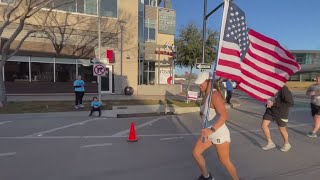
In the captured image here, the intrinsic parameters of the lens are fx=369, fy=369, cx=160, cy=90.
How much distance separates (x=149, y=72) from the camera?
36.9 m

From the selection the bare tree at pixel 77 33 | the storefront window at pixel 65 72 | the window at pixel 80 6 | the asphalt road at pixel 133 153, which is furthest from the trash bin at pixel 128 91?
the asphalt road at pixel 133 153

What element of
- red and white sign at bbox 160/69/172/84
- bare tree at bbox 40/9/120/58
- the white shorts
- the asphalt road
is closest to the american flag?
the white shorts

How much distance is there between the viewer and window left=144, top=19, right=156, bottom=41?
3705 centimetres

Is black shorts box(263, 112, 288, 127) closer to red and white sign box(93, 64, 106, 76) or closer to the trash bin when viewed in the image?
red and white sign box(93, 64, 106, 76)

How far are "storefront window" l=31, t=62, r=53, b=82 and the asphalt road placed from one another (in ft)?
47.2

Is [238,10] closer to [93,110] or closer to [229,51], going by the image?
[229,51]

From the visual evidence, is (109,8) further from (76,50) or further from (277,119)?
(277,119)

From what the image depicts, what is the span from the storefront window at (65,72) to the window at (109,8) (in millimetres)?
4964

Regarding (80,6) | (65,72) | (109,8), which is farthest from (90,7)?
(65,72)

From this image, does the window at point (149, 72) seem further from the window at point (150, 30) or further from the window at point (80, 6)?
the window at point (80, 6)

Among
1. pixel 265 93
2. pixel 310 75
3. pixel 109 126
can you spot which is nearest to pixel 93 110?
pixel 109 126

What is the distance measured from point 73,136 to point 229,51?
633 cm

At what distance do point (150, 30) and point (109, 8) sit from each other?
8.52 metres

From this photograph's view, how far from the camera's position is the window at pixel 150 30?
122ft
